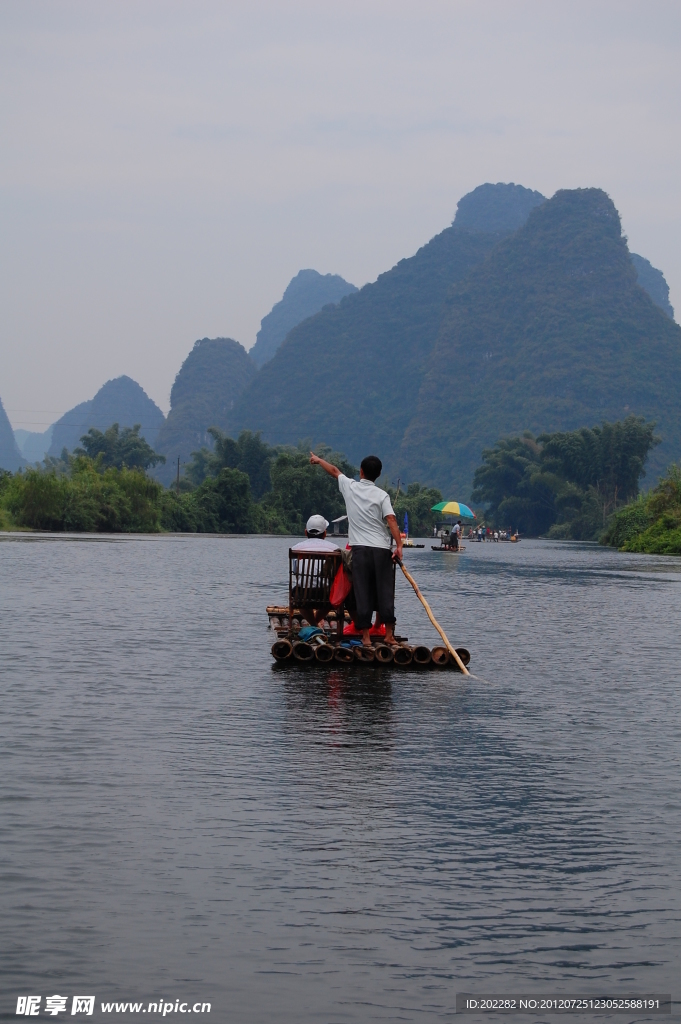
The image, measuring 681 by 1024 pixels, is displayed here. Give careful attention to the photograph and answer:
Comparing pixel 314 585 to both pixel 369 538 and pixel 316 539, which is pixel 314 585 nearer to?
pixel 316 539

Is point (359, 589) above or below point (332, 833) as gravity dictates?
above

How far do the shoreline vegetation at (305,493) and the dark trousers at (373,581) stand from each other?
48.2 m

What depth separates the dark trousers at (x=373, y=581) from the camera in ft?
41.6

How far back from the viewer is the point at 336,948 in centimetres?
478

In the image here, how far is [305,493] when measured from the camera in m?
106

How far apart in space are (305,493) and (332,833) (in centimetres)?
9944

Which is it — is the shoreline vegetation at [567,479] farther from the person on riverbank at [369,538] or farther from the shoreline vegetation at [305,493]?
the person on riverbank at [369,538]

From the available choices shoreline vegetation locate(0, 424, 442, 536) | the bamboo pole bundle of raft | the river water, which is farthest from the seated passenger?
shoreline vegetation locate(0, 424, 442, 536)

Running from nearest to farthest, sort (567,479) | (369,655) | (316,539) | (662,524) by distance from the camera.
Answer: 1. (369,655)
2. (316,539)
3. (662,524)
4. (567,479)

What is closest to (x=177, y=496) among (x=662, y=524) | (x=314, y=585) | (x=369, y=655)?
(x=662, y=524)

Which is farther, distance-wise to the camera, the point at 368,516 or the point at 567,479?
the point at 567,479

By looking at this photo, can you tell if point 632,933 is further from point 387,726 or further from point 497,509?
point 497,509

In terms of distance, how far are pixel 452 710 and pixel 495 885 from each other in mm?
4986

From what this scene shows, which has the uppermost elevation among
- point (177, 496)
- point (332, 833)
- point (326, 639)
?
point (177, 496)
